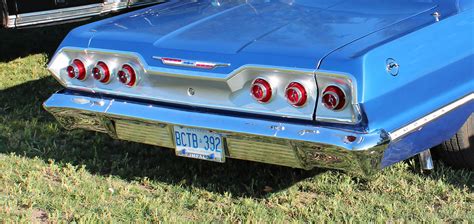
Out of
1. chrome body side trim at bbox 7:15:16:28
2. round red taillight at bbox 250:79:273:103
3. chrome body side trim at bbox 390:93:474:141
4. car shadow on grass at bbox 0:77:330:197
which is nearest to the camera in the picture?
chrome body side trim at bbox 390:93:474:141

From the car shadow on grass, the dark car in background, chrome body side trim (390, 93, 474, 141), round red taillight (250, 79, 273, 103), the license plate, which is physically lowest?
the car shadow on grass

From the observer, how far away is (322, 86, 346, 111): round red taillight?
3.36m

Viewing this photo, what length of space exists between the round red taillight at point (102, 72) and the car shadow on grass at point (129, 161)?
0.70m

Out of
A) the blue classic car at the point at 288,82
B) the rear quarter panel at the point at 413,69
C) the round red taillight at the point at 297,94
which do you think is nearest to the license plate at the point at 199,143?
the blue classic car at the point at 288,82

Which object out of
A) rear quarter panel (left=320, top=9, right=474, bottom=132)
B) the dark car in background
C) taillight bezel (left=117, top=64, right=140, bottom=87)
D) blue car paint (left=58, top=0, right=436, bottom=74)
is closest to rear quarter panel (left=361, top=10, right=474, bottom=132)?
rear quarter panel (left=320, top=9, right=474, bottom=132)

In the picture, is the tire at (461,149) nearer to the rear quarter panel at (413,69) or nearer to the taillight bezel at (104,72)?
the rear quarter panel at (413,69)

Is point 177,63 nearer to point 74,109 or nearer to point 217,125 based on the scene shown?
point 217,125

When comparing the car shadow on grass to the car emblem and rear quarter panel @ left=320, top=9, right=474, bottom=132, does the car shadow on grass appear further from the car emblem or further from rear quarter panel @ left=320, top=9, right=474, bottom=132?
rear quarter panel @ left=320, top=9, right=474, bottom=132

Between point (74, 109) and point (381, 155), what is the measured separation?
1785mm

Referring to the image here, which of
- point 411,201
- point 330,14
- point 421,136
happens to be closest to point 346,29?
point 330,14

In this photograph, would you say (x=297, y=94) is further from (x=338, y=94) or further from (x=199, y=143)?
(x=199, y=143)

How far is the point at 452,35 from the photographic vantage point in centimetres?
375

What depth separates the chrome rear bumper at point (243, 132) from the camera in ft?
11.0

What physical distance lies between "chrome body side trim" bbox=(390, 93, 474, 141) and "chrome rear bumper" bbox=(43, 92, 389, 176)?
12cm
